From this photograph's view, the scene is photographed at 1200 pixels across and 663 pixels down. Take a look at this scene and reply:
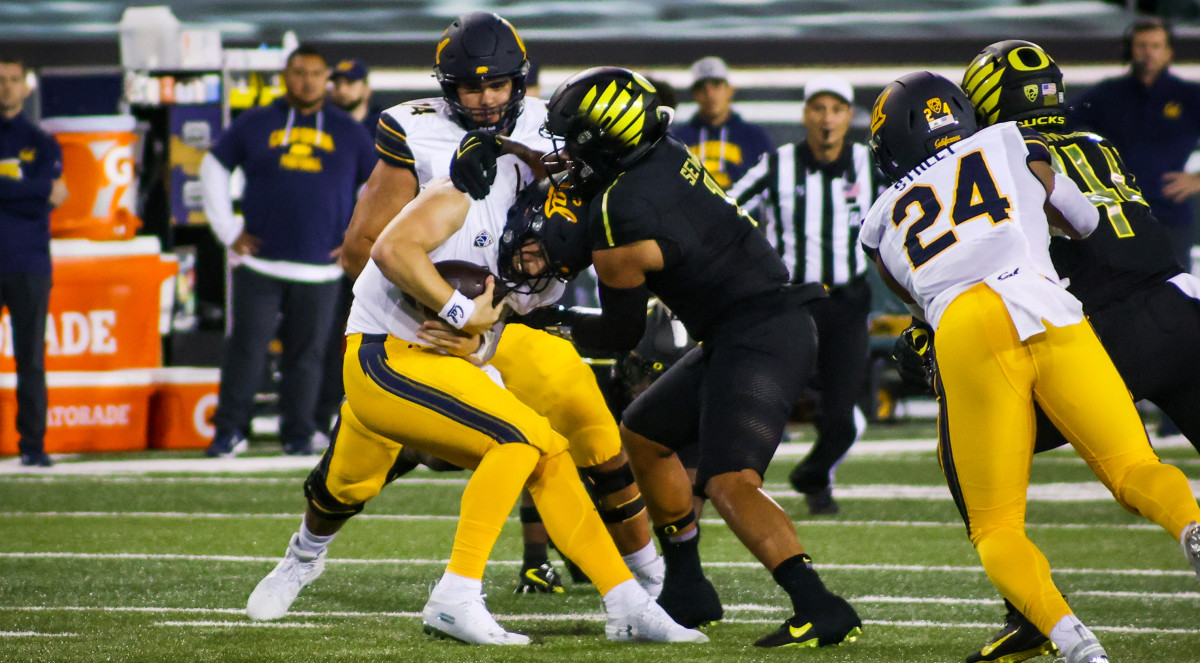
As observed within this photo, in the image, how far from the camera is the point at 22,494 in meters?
7.01

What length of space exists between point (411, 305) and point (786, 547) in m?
1.12

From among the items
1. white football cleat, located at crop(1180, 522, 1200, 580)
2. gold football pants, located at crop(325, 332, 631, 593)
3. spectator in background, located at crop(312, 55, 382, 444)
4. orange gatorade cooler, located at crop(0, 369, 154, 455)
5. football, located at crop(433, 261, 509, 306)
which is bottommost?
orange gatorade cooler, located at crop(0, 369, 154, 455)

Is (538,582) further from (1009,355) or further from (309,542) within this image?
(1009,355)

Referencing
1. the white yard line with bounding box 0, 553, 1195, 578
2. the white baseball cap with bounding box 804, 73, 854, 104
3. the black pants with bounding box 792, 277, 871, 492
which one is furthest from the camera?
the white baseball cap with bounding box 804, 73, 854, 104

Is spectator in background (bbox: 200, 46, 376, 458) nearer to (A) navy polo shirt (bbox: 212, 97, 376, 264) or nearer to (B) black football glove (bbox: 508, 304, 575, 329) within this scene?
(A) navy polo shirt (bbox: 212, 97, 376, 264)

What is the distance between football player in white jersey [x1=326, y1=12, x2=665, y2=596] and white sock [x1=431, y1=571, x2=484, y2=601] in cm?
64

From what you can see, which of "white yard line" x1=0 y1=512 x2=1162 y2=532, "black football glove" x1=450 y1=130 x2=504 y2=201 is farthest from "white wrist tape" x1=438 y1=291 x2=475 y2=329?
"white yard line" x1=0 y1=512 x2=1162 y2=532

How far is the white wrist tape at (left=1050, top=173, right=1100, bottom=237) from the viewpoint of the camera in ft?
12.1

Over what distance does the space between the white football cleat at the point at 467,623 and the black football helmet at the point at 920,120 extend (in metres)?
1.44

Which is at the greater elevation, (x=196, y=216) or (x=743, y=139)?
(x=743, y=139)

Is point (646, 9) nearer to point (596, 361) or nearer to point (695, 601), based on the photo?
point (596, 361)

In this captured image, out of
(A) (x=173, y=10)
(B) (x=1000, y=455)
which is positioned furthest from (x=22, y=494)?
(A) (x=173, y=10)

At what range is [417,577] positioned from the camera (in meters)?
5.11

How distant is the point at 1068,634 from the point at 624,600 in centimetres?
110
